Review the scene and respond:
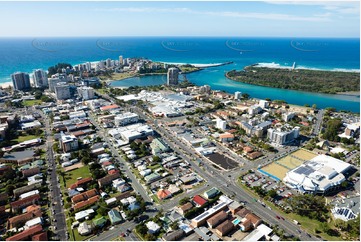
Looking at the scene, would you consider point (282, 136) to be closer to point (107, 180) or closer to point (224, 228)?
point (224, 228)

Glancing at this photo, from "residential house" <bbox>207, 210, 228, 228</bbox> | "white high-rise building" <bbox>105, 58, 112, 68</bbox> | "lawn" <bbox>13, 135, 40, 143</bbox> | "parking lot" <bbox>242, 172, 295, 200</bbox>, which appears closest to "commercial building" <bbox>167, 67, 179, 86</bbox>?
"white high-rise building" <bbox>105, 58, 112, 68</bbox>

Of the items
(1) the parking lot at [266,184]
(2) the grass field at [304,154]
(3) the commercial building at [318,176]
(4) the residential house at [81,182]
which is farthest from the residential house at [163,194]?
(2) the grass field at [304,154]

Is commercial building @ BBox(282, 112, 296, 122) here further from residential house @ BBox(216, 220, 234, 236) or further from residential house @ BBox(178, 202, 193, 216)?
residential house @ BBox(216, 220, 234, 236)

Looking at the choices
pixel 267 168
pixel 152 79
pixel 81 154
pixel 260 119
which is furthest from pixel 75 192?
pixel 152 79

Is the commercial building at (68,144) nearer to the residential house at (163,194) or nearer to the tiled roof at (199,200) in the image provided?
the residential house at (163,194)

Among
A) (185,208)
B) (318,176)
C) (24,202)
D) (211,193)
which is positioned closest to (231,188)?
(211,193)

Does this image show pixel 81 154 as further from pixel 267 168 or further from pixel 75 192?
pixel 267 168
